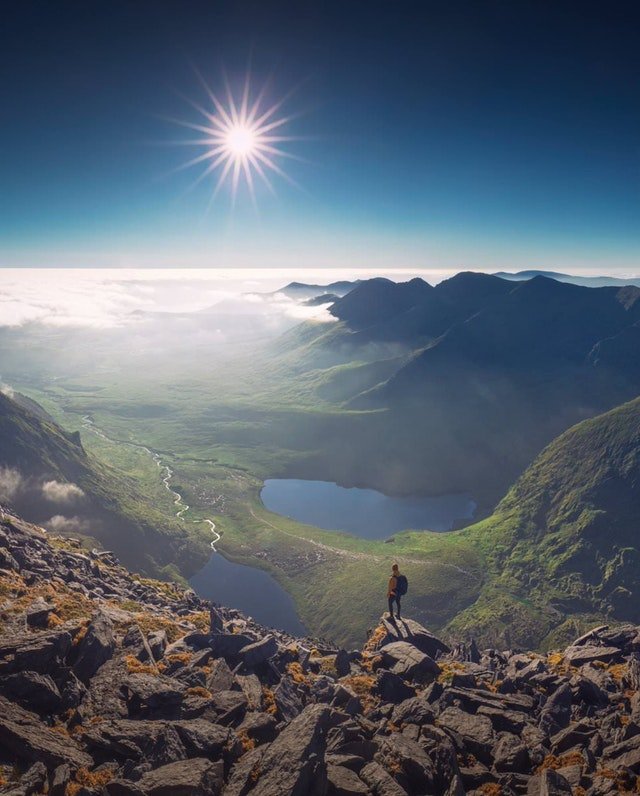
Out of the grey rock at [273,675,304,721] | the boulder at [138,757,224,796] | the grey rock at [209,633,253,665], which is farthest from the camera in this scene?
the grey rock at [209,633,253,665]

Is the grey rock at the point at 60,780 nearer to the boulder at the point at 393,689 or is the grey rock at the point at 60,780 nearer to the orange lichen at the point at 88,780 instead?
the orange lichen at the point at 88,780

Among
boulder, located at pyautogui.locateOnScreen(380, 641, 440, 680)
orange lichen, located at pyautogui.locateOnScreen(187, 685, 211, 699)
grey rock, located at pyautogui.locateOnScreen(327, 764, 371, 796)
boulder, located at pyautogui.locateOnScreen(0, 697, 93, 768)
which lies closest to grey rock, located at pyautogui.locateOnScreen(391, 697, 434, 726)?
boulder, located at pyautogui.locateOnScreen(380, 641, 440, 680)

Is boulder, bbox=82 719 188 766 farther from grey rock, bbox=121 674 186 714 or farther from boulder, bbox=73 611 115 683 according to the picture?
boulder, bbox=73 611 115 683

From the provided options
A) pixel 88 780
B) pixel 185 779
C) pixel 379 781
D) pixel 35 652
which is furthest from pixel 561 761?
pixel 35 652

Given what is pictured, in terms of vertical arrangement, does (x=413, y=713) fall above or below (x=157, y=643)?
below

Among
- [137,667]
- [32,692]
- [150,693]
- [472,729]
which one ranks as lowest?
[472,729]

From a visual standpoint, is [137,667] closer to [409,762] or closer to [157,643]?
[157,643]

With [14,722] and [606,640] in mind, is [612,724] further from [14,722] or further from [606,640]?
[14,722]
